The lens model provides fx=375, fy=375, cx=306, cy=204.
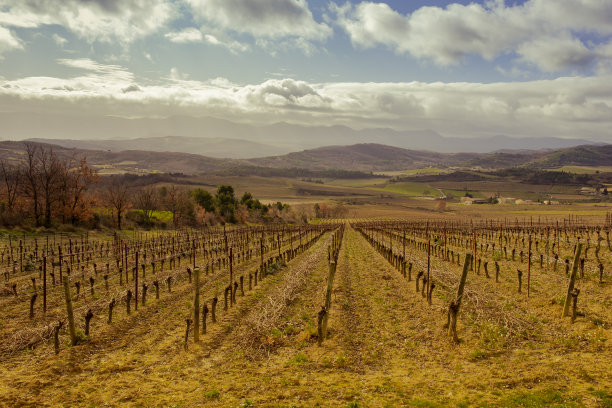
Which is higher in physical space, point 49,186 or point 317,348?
point 49,186

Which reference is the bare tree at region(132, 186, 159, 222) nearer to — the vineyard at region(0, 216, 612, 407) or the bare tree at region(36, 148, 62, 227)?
the bare tree at region(36, 148, 62, 227)

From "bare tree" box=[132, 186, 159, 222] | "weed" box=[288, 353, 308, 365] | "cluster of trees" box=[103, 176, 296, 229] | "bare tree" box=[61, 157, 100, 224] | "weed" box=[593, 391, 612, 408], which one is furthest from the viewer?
"bare tree" box=[132, 186, 159, 222]

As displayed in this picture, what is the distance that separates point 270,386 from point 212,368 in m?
2.07

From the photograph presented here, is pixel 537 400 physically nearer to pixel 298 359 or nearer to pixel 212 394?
pixel 298 359

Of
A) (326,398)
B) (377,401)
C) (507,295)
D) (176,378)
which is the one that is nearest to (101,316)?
(176,378)

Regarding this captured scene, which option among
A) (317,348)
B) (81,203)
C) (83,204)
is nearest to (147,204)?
(83,204)

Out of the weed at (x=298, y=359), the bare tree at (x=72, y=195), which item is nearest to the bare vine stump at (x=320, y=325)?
the weed at (x=298, y=359)

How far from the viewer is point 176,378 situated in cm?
1005

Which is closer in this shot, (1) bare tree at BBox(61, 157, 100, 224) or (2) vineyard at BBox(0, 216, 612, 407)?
(2) vineyard at BBox(0, 216, 612, 407)

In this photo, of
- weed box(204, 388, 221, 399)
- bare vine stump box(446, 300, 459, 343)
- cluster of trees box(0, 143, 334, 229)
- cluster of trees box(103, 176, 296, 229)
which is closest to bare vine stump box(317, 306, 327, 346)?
weed box(204, 388, 221, 399)

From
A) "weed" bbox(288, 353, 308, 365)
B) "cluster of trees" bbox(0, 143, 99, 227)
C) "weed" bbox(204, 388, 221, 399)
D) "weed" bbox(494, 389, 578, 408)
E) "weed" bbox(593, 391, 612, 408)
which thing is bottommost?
"weed" bbox(288, 353, 308, 365)

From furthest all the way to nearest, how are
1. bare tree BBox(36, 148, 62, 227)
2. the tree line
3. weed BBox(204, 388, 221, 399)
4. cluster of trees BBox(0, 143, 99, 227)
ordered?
1. the tree line
2. bare tree BBox(36, 148, 62, 227)
3. cluster of trees BBox(0, 143, 99, 227)
4. weed BBox(204, 388, 221, 399)

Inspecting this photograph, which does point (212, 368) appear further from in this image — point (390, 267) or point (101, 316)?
point (390, 267)

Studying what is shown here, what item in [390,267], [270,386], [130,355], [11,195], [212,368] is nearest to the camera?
[270,386]
